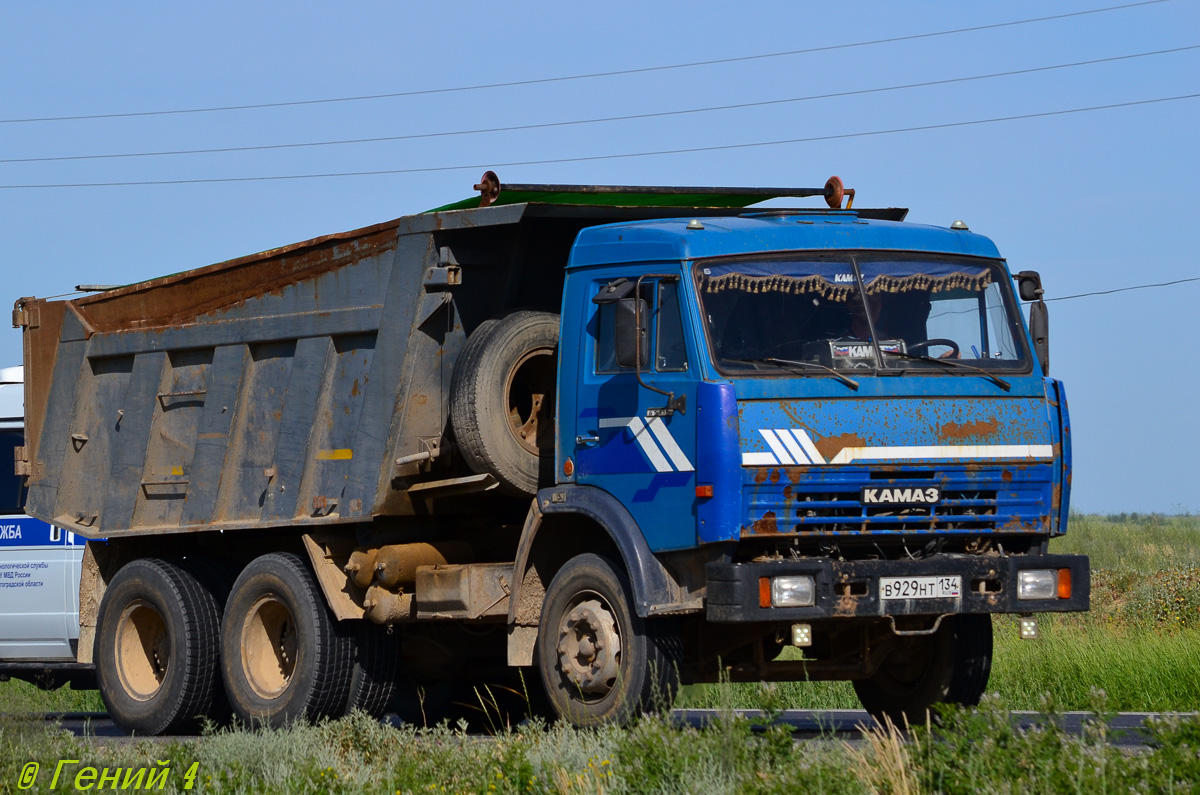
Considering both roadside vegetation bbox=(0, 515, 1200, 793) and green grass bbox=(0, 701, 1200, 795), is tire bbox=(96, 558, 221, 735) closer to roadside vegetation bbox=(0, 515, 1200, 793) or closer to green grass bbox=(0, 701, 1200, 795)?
roadside vegetation bbox=(0, 515, 1200, 793)

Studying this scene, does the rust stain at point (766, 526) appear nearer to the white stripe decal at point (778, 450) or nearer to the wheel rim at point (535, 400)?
the white stripe decal at point (778, 450)

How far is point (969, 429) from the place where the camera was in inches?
326

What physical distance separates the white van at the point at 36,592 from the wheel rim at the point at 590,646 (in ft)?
21.8

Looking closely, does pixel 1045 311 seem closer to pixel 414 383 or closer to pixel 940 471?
pixel 940 471

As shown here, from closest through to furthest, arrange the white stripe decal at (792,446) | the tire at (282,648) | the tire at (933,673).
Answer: the white stripe decal at (792,446) < the tire at (933,673) < the tire at (282,648)

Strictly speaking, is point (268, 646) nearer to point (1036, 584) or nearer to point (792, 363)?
point (792, 363)

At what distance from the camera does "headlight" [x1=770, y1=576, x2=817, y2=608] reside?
26.0 ft

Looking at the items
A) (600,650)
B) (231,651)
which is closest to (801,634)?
Result: (600,650)

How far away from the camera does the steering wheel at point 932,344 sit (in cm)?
861

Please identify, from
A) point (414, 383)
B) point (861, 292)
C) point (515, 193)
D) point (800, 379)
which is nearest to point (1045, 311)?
point (861, 292)

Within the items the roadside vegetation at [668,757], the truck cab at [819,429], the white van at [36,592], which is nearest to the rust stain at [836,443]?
the truck cab at [819,429]

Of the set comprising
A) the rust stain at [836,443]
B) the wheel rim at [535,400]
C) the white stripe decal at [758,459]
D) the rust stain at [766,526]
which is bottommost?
the rust stain at [766,526]

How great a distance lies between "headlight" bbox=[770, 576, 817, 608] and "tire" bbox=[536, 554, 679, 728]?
0.76m

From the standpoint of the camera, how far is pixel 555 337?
9.87m
